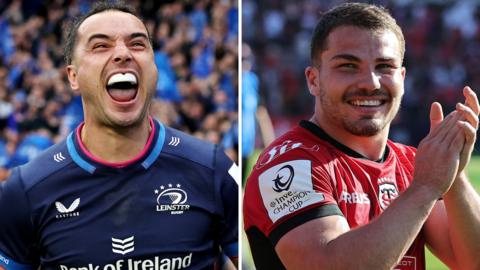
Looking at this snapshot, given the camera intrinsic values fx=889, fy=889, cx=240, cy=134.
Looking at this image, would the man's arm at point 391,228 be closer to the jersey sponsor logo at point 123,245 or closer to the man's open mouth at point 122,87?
the jersey sponsor logo at point 123,245

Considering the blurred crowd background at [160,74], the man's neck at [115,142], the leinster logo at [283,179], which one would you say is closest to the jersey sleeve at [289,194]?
the leinster logo at [283,179]

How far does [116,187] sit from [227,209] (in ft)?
1.43

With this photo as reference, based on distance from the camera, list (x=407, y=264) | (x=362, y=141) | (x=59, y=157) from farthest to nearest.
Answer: (x=59, y=157)
(x=362, y=141)
(x=407, y=264)

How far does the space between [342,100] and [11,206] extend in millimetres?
1264

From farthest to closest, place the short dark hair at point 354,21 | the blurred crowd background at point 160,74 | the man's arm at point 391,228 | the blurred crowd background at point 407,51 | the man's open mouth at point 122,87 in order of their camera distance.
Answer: the blurred crowd background at point 407,51, the blurred crowd background at point 160,74, the man's open mouth at point 122,87, the short dark hair at point 354,21, the man's arm at point 391,228

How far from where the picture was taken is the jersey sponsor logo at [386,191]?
121 inches

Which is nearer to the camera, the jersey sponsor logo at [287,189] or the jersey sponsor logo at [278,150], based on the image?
the jersey sponsor logo at [287,189]

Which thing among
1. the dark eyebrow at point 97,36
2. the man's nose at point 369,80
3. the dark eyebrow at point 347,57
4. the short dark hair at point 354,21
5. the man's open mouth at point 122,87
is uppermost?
the short dark hair at point 354,21

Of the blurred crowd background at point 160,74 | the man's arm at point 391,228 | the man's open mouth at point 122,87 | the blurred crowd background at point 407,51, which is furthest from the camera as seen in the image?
the blurred crowd background at point 407,51

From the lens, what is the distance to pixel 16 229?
325 centimetres

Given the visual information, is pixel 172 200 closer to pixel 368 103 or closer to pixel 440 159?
pixel 368 103

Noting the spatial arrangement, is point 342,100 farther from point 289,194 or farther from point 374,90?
point 289,194

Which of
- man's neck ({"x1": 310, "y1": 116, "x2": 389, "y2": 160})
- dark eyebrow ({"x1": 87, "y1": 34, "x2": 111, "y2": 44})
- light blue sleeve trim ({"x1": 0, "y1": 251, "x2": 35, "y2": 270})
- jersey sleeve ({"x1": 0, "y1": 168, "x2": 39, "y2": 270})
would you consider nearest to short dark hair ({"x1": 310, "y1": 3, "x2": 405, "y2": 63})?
man's neck ({"x1": 310, "y1": 116, "x2": 389, "y2": 160})

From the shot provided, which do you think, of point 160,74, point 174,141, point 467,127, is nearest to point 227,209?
point 174,141
